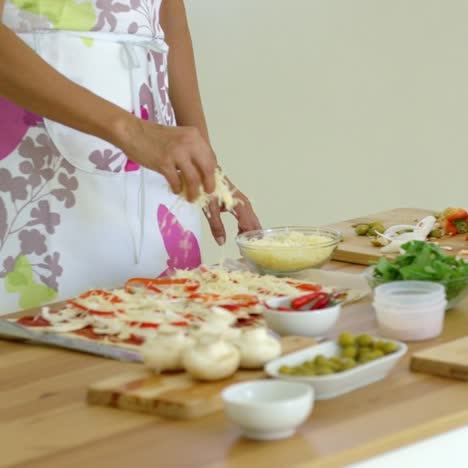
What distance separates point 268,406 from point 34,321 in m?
0.71

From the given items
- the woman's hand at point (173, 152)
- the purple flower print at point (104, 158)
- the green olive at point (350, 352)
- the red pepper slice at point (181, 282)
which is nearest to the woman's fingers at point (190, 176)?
the woman's hand at point (173, 152)

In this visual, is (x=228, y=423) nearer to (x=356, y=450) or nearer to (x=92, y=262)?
(x=356, y=450)

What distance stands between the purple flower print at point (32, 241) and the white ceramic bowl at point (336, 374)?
90cm

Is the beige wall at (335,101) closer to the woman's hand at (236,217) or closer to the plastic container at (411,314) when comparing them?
the woman's hand at (236,217)

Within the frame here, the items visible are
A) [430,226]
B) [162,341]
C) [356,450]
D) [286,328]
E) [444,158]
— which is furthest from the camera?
[444,158]

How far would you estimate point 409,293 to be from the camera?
71.6 inches

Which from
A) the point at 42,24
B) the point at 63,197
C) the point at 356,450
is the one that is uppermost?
the point at 42,24

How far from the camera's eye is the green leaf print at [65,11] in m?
2.25

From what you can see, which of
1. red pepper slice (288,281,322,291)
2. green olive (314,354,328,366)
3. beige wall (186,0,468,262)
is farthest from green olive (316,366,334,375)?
beige wall (186,0,468,262)

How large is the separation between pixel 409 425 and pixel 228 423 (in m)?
0.22

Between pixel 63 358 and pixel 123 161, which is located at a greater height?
pixel 123 161

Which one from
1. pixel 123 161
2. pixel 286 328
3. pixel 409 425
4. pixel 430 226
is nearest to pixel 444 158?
pixel 430 226

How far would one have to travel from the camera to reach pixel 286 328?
1.73 m

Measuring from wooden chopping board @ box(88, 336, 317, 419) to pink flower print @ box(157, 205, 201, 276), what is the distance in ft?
2.90
